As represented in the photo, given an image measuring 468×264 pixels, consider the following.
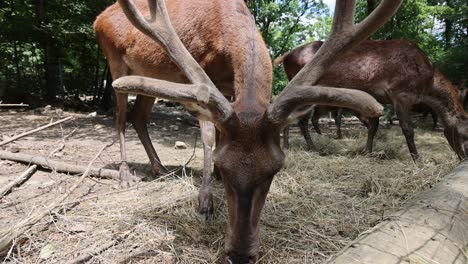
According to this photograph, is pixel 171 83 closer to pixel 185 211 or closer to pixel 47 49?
pixel 185 211

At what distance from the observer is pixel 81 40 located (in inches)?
524

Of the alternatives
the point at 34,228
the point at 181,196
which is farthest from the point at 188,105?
the point at 34,228

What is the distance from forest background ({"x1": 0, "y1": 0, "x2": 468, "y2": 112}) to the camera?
1152 cm

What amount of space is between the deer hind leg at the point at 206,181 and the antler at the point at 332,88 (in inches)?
48.4

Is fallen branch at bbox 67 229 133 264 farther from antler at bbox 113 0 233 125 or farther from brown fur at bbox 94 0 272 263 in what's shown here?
antler at bbox 113 0 233 125

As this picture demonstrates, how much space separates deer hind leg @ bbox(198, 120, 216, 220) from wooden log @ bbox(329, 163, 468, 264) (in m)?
1.44

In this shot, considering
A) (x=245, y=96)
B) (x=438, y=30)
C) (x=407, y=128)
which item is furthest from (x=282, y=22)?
(x=245, y=96)

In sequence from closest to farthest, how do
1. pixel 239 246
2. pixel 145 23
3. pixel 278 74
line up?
1. pixel 239 246
2. pixel 145 23
3. pixel 278 74

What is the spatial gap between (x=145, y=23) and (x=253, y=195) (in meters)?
1.49

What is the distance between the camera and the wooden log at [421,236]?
2018mm

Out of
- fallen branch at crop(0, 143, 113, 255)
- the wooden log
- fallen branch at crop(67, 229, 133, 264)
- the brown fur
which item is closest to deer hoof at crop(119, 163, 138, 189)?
the brown fur

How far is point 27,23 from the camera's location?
1201cm

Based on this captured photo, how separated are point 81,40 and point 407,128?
11216 millimetres

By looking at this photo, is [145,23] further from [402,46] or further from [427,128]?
[427,128]
